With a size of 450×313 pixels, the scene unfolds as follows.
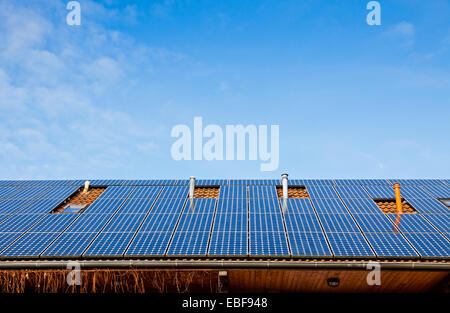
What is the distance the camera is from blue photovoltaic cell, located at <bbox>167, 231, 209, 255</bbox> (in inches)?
460

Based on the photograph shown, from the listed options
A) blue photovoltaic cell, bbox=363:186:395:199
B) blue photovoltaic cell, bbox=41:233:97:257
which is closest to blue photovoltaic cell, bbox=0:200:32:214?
blue photovoltaic cell, bbox=41:233:97:257

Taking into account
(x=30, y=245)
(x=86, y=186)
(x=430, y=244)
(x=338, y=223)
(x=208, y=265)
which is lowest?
(x=208, y=265)

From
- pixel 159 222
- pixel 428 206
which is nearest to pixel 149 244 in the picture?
pixel 159 222

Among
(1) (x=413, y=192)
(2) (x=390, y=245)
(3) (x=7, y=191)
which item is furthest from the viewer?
(3) (x=7, y=191)

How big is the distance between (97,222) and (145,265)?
451 centimetres

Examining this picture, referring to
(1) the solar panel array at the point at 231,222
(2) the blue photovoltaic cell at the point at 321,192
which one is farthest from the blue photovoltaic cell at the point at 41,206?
(2) the blue photovoltaic cell at the point at 321,192

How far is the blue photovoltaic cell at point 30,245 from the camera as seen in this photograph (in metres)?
11.8

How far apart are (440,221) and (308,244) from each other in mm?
6514

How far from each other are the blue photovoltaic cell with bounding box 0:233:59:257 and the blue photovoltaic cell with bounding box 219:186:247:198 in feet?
27.4

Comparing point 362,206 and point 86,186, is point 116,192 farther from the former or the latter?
point 362,206

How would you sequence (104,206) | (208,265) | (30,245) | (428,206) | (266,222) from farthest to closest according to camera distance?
(104,206), (428,206), (266,222), (30,245), (208,265)

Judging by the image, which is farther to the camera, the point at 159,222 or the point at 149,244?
the point at 159,222

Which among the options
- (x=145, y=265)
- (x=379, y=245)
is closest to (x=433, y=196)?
(x=379, y=245)

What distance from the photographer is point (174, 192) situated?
18.2m
